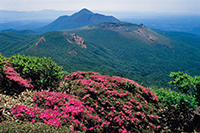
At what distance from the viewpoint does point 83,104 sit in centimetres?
830

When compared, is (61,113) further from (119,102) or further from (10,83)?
(10,83)

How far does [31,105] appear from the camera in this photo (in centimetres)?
717

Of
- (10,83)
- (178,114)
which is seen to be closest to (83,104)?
(10,83)

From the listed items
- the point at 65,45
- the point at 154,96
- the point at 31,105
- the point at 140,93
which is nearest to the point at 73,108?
the point at 31,105

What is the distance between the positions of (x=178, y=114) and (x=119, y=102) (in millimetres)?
4171

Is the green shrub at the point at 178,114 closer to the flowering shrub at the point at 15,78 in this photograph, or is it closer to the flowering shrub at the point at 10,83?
the flowering shrub at the point at 15,78

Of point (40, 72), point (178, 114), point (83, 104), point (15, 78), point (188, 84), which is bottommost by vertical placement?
point (178, 114)

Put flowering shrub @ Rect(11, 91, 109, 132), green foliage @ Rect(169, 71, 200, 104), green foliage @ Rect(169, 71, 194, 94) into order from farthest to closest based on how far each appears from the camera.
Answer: green foliage @ Rect(169, 71, 194, 94), green foliage @ Rect(169, 71, 200, 104), flowering shrub @ Rect(11, 91, 109, 132)

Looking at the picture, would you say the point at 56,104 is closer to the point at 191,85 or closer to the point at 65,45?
the point at 191,85

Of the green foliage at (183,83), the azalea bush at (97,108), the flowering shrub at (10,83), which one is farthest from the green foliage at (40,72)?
the green foliage at (183,83)

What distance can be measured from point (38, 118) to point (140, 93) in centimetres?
700

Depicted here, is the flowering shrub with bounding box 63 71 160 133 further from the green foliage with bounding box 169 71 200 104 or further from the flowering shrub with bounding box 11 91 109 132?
A: the green foliage with bounding box 169 71 200 104

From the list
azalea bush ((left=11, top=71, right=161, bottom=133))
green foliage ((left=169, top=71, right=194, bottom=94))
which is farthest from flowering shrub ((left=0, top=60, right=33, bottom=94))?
green foliage ((left=169, top=71, right=194, bottom=94))

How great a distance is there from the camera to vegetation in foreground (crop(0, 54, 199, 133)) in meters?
6.23
